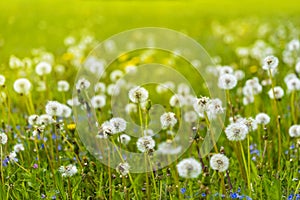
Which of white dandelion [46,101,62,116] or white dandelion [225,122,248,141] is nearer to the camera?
white dandelion [225,122,248,141]

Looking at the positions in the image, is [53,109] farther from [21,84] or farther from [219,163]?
[219,163]

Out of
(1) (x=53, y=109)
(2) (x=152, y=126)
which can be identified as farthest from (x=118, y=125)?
(2) (x=152, y=126)

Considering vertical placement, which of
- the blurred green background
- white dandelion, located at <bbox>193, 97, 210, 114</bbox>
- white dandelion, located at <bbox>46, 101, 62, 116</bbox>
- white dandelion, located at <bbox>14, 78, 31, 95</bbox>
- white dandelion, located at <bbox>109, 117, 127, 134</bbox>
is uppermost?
the blurred green background

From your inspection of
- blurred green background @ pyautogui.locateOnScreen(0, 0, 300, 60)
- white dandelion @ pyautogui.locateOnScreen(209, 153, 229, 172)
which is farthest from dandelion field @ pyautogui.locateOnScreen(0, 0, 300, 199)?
blurred green background @ pyautogui.locateOnScreen(0, 0, 300, 60)

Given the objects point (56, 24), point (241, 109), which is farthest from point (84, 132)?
point (56, 24)

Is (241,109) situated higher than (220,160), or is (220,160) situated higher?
(241,109)

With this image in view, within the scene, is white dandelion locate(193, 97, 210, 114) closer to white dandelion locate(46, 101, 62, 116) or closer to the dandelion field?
the dandelion field

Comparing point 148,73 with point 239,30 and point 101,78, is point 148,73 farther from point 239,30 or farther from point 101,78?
point 239,30
